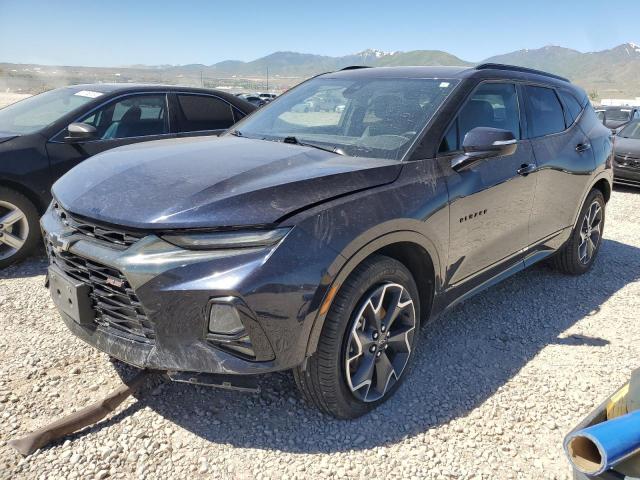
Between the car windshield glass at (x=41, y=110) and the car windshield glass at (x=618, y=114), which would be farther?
the car windshield glass at (x=618, y=114)

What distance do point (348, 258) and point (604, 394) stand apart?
1862 millimetres

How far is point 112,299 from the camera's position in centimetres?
228

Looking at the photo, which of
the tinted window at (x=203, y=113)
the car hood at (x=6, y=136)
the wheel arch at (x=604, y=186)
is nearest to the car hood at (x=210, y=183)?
the car hood at (x=6, y=136)

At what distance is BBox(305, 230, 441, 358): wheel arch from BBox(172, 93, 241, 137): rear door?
3.30 metres

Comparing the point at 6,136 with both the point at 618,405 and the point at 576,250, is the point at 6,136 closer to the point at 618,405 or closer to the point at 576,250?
the point at 618,405

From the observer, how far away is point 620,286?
Answer: 4711 mm

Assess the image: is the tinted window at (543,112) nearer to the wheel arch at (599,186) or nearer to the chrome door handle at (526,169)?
the chrome door handle at (526,169)

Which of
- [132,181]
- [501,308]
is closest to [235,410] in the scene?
[132,181]

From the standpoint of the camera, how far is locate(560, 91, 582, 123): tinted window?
4391 mm

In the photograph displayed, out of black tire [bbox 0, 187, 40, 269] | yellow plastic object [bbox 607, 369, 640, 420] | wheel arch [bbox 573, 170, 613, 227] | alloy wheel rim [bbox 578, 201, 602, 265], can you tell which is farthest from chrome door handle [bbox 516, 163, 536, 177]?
black tire [bbox 0, 187, 40, 269]

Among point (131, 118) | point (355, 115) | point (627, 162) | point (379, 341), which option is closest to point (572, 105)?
point (355, 115)

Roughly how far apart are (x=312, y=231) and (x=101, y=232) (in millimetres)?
933

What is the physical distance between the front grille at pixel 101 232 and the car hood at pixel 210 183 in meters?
0.04

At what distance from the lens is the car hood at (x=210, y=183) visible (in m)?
2.15
